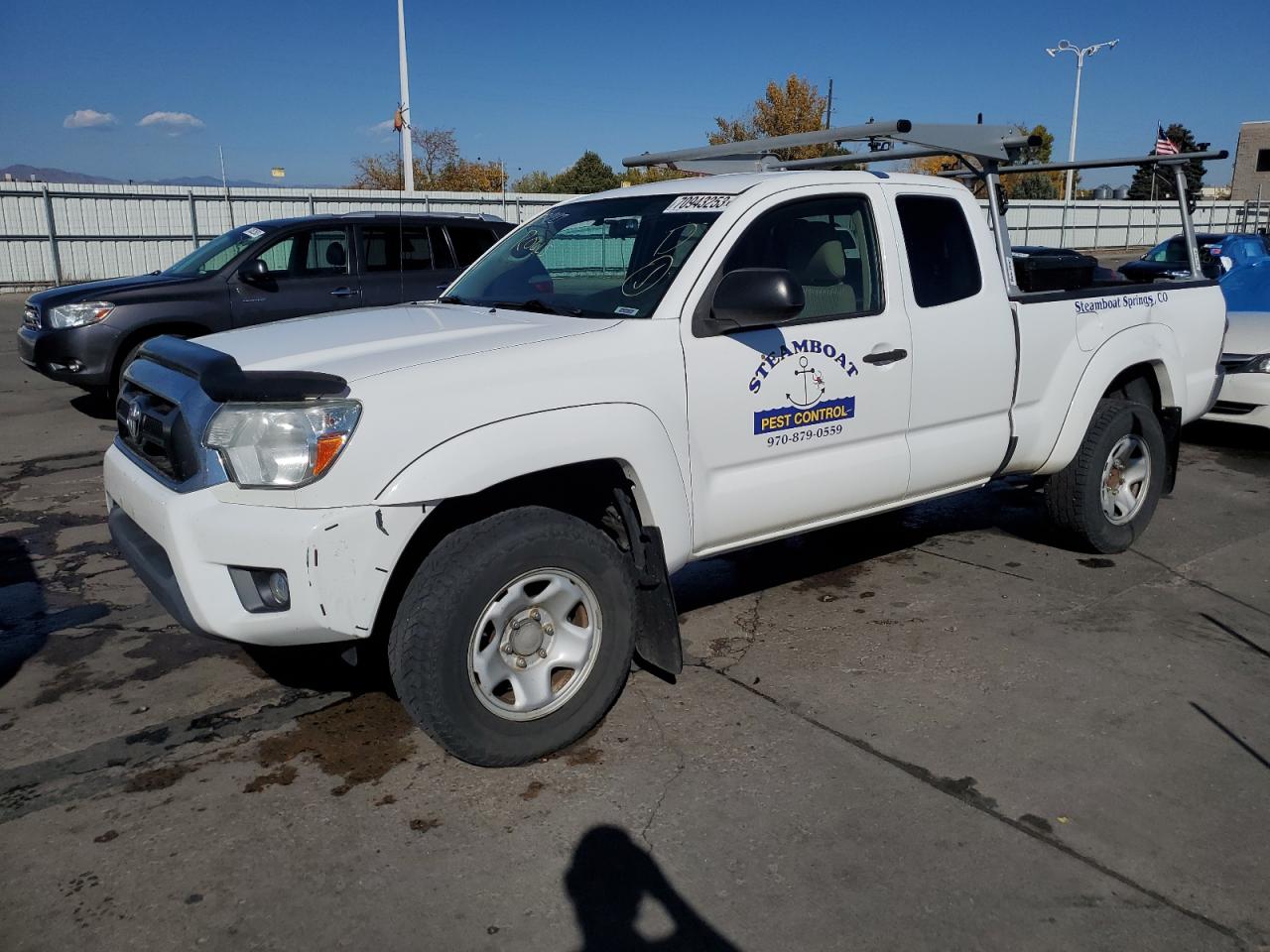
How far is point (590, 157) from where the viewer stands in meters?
48.7

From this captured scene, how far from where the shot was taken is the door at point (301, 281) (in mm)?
9453

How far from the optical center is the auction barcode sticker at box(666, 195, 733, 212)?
4.05 m

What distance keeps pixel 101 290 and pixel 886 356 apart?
7.71 m

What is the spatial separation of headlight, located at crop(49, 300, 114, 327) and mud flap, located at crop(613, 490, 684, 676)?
23.7 ft

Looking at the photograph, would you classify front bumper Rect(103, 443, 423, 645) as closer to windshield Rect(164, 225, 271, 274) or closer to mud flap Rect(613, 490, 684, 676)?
mud flap Rect(613, 490, 684, 676)

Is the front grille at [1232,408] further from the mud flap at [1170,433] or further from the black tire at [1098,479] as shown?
the black tire at [1098,479]

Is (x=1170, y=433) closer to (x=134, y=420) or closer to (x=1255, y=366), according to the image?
(x=1255, y=366)

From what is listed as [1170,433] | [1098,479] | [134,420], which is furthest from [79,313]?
[1170,433]

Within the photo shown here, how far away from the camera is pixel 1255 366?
26.6ft

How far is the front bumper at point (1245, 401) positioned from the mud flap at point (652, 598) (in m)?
6.22

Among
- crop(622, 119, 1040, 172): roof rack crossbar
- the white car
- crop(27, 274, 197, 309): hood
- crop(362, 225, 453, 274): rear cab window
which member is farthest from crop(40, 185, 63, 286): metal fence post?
the white car

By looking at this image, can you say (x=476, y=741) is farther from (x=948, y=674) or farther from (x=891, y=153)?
(x=891, y=153)

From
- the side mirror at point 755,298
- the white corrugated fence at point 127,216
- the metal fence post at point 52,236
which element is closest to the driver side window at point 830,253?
the side mirror at point 755,298

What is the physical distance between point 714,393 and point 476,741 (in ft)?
4.77
